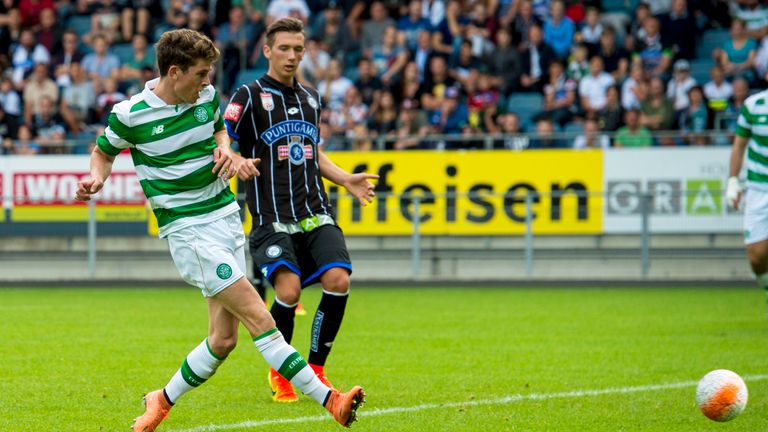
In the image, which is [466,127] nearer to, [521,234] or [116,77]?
[521,234]

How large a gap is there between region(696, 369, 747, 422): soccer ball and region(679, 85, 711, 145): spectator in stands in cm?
1386

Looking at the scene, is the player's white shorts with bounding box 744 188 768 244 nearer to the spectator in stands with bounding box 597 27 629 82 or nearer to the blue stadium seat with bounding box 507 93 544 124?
the spectator in stands with bounding box 597 27 629 82

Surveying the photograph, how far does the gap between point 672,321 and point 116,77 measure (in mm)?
13549

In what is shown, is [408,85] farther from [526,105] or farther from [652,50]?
[652,50]

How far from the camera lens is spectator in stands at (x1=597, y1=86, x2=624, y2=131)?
2089 centimetres

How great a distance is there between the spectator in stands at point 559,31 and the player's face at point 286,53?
14.7m

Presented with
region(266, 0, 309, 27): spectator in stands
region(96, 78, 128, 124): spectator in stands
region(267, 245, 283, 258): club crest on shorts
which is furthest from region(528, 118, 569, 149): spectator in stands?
region(267, 245, 283, 258): club crest on shorts

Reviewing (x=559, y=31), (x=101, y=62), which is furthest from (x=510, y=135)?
(x=101, y=62)

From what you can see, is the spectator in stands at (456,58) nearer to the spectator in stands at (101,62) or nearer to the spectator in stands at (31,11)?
the spectator in stands at (101,62)

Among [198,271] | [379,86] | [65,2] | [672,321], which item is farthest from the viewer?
[65,2]

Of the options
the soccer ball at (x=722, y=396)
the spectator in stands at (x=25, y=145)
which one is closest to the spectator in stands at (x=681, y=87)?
the spectator in stands at (x=25, y=145)

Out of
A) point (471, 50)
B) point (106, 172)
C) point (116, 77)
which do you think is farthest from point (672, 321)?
point (116, 77)

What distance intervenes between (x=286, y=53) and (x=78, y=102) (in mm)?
16298

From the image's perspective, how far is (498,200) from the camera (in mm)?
21250
